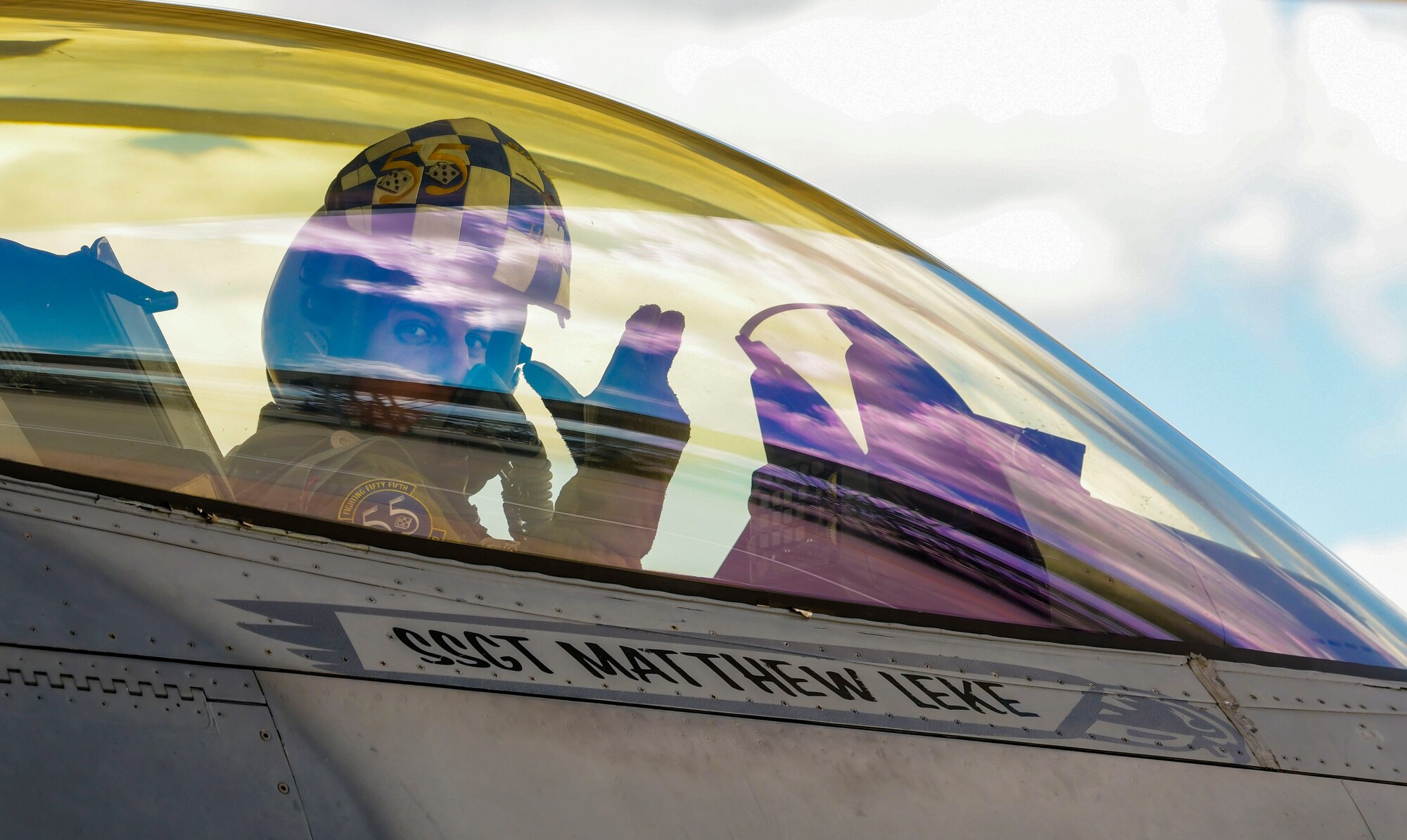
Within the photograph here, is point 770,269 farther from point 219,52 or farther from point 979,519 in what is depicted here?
point 219,52

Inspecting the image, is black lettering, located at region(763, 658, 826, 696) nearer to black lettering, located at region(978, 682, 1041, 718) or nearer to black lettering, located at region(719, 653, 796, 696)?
black lettering, located at region(719, 653, 796, 696)

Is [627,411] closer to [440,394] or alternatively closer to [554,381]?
[554,381]

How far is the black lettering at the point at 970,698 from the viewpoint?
1870 millimetres

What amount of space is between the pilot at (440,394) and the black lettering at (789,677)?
318mm

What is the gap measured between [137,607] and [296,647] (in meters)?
0.28

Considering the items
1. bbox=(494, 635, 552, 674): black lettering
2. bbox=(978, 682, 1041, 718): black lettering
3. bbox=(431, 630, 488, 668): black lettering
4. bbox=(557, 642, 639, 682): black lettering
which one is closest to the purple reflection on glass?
bbox=(978, 682, 1041, 718): black lettering

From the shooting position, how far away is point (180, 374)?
207cm

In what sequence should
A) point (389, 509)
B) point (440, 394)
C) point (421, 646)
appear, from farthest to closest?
point (440, 394), point (389, 509), point (421, 646)

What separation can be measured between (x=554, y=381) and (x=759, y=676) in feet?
2.35

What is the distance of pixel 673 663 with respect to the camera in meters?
1.86

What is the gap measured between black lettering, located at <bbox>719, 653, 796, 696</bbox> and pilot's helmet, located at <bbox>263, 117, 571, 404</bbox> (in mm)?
713

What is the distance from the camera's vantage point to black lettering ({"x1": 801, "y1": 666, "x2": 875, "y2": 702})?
73.6 inches

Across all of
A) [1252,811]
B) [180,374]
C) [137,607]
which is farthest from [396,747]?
[1252,811]

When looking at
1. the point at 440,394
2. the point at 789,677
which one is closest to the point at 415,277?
the point at 440,394
